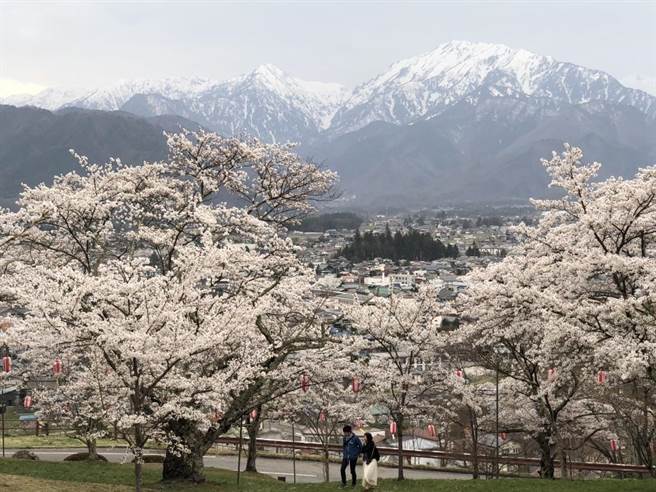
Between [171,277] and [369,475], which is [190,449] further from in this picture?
[369,475]

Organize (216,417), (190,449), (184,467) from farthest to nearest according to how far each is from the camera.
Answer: (216,417) < (184,467) < (190,449)

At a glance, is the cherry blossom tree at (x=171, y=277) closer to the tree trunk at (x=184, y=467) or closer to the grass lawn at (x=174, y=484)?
the tree trunk at (x=184, y=467)

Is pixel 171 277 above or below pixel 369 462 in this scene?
above

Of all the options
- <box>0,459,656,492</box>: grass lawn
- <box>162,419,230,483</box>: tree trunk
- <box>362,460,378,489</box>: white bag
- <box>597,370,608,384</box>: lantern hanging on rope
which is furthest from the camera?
<box>597,370,608,384</box>: lantern hanging on rope

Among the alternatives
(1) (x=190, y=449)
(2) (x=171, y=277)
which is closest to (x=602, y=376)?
(1) (x=190, y=449)

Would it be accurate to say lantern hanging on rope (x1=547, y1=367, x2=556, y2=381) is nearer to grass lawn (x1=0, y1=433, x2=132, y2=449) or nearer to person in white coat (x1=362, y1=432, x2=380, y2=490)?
person in white coat (x1=362, y1=432, x2=380, y2=490)

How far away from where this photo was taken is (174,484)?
19.0 meters

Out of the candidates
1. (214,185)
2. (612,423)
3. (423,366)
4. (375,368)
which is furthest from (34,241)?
(612,423)

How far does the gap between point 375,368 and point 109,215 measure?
9.82 metres

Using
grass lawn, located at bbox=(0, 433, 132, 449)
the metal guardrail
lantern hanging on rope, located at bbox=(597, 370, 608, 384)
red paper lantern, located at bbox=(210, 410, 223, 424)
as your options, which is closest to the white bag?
red paper lantern, located at bbox=(210, 410, 223, 424)

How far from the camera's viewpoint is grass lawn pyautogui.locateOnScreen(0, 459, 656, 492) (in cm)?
1631

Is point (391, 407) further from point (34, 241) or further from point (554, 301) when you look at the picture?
point (34, 241)

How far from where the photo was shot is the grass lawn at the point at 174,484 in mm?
16312

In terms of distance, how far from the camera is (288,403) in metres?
27.0
